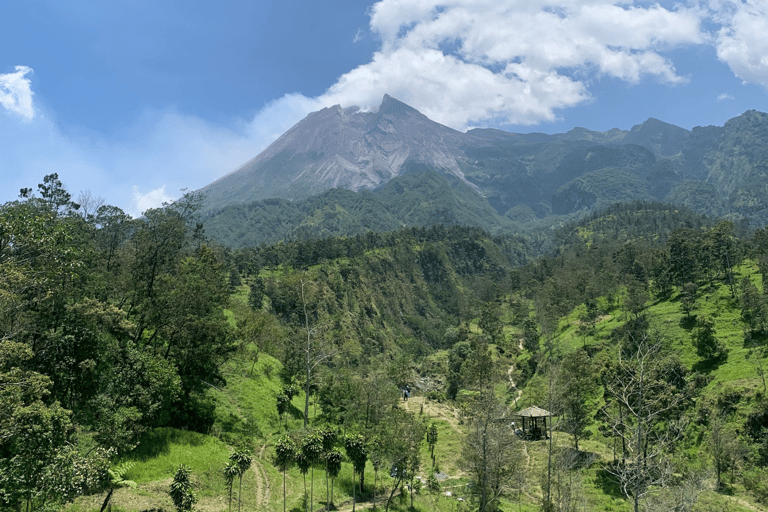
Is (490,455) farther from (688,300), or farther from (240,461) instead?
(688,300)

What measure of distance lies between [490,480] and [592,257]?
136 meters

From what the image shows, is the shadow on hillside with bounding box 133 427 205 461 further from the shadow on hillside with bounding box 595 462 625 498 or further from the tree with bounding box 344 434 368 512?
the shadow on hillside with bounding box 595 462 625 498

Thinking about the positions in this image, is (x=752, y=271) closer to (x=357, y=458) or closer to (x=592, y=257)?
(x=592, y=257)

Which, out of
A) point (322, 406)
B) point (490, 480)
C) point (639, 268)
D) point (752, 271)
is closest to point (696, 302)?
point (752, 271)

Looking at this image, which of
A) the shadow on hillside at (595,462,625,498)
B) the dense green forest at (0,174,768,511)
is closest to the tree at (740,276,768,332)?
the dense green forest at (0,174,768,511)

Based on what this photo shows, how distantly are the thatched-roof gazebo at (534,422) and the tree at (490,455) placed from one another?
56.4 ft

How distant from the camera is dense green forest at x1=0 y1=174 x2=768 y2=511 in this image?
23.2m

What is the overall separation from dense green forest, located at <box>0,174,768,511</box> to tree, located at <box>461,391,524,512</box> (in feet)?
0.62

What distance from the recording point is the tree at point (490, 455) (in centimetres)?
3497

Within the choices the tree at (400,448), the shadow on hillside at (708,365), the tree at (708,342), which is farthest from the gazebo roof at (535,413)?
the tree at (708,342)

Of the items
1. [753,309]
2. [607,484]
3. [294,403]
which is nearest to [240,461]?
[294,403]

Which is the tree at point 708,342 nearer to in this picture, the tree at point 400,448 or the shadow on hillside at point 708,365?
the shadow on hillside at point 708,365

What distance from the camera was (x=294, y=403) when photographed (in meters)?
54.9

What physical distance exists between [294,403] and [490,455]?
2851 centimetres
